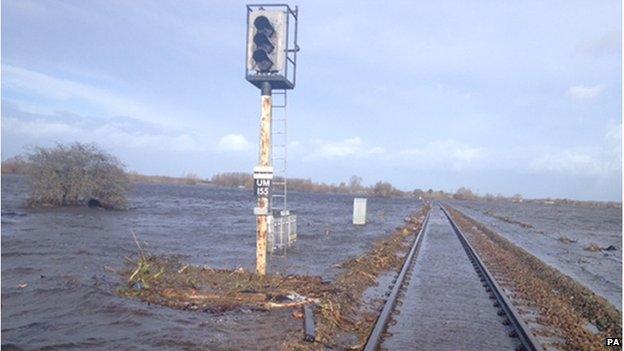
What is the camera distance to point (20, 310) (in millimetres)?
9375

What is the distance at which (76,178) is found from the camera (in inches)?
1507

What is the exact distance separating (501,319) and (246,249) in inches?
456

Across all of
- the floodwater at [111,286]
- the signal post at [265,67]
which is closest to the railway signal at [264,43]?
the signal post at [265,67]

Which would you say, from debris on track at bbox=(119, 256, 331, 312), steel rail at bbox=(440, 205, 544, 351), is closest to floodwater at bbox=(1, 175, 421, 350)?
debris on track at bbox=(119, 256, 331, 312)

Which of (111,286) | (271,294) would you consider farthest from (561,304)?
(111,286)

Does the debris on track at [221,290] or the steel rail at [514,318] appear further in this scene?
the debris on track at [221,290]

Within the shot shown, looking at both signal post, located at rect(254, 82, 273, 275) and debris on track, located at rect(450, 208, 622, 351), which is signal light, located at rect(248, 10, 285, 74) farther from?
debris on track, located at rect(450, 208, 622, 351)

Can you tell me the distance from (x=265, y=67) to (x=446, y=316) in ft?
17.6

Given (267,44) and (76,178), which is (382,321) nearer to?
(267,44)

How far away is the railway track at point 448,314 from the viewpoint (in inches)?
311

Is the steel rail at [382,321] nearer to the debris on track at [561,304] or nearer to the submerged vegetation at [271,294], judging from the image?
the submerged vegetation at [271,294]

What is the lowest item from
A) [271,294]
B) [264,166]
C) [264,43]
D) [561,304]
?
[561,304]

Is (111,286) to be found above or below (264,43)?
below

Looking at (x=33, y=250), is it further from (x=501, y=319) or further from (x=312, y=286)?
(x=501, y=319)
